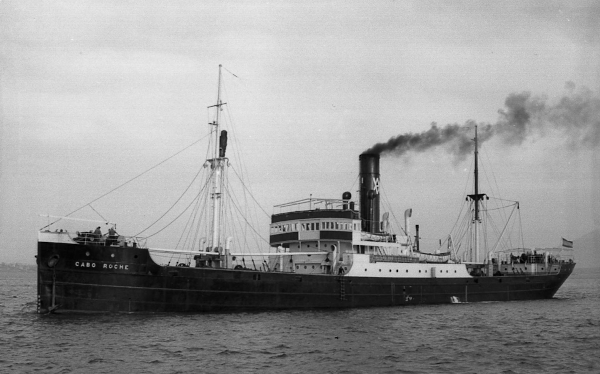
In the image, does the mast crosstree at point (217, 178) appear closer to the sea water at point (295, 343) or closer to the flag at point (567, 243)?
the sea water at point (295, 343)

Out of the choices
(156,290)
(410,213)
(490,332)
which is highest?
(410,213)

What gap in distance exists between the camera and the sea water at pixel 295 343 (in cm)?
2167

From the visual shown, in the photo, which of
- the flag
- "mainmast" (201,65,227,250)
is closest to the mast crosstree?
"mainmast" (201,65,227,250)

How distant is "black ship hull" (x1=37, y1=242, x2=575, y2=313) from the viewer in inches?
1216

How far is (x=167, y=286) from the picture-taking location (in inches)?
1283

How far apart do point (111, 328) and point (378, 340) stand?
12.8 m

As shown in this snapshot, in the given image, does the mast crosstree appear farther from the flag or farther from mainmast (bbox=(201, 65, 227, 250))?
the flag

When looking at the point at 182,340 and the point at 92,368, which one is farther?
the point at 182,340

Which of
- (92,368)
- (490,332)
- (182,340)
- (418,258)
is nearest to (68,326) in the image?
(182,340)

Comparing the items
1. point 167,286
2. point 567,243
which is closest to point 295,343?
point 167,286

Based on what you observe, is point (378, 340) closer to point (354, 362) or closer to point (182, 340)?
point (354, 362)

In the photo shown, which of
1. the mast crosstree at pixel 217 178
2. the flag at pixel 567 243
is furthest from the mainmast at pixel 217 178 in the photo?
the flag at pixel 567 243

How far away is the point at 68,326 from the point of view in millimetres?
27984

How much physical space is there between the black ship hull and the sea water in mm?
847
